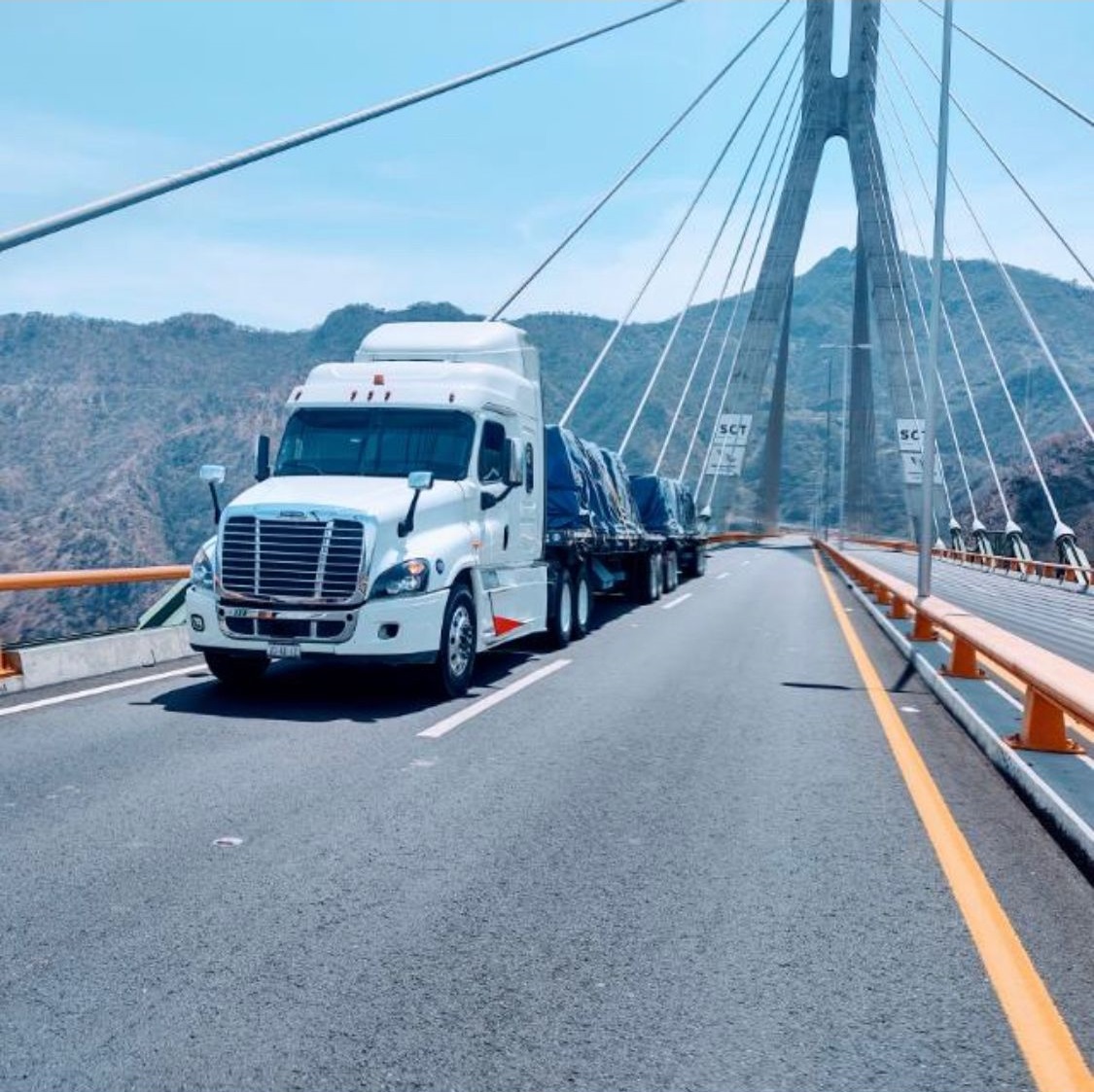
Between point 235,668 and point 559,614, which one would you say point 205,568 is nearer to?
point 235,668

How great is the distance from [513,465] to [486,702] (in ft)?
8.58

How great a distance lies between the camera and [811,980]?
12.9 feet

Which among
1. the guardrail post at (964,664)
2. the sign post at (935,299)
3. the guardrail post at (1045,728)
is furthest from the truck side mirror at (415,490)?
the sign post at (935,299)

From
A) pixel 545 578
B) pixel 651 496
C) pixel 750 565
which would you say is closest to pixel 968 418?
pixel 750 565

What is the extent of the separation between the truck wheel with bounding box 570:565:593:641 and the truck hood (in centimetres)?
469

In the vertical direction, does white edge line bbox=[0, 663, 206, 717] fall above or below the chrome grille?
below

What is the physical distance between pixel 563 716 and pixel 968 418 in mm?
172954

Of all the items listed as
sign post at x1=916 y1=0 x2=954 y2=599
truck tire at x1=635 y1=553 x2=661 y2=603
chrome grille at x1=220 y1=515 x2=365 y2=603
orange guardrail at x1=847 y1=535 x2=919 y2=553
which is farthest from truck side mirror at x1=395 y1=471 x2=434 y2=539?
orange guardrail at x1=847 y1=535 x2=919 y2=553

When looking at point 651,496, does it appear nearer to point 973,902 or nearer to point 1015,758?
point 1015,758

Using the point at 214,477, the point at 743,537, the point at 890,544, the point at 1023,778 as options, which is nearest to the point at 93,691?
the point at 214,477

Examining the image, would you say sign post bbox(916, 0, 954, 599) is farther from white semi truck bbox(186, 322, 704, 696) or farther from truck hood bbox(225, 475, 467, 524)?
truck hood bbox(225, 475, 467, 524)

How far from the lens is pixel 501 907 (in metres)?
4.61

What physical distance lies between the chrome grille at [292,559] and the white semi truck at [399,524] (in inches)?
0.5

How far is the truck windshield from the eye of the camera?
35.1ft
